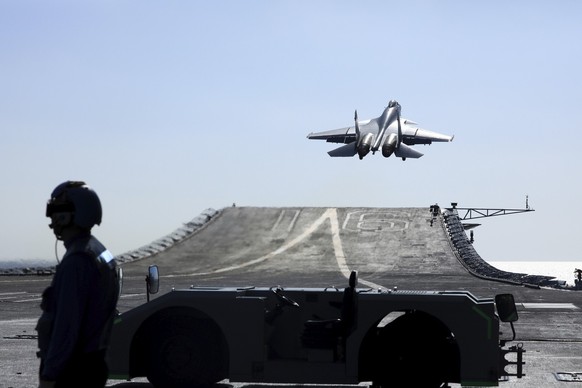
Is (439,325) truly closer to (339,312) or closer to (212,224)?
(339,312)

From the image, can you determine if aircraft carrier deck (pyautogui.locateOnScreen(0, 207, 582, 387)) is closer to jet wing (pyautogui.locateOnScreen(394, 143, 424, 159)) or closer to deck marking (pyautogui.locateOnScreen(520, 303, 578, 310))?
deck marking (pyautogui.locateOnScreen(520, 303, 578, 310))

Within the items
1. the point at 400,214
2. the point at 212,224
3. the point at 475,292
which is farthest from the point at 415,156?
the point at 475,292

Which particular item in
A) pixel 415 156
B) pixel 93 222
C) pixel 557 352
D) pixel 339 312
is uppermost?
pixel 415 156

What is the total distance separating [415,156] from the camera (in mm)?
80562

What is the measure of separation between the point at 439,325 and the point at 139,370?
13.4 ft

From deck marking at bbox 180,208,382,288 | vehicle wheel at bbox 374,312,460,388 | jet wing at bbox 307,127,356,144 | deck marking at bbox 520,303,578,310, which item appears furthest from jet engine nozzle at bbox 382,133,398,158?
vehicle wheel at bbox 374,312,460,388

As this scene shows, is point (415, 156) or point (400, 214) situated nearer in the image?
point (415, 156)

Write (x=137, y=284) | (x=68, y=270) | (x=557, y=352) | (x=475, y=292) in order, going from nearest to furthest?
(x=68, y=270) → (x=557, y=352) → (x=475, y=292) → (x=137, y=284)

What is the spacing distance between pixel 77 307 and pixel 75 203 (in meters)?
0.64

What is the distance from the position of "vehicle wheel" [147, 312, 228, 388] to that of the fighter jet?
66228 mm

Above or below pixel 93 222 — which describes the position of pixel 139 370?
below

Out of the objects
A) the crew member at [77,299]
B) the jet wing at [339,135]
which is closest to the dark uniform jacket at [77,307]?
the crew member at [77,299]

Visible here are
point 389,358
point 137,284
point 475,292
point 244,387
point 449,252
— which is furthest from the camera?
point 449,252

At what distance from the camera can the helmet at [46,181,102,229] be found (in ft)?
19.3
